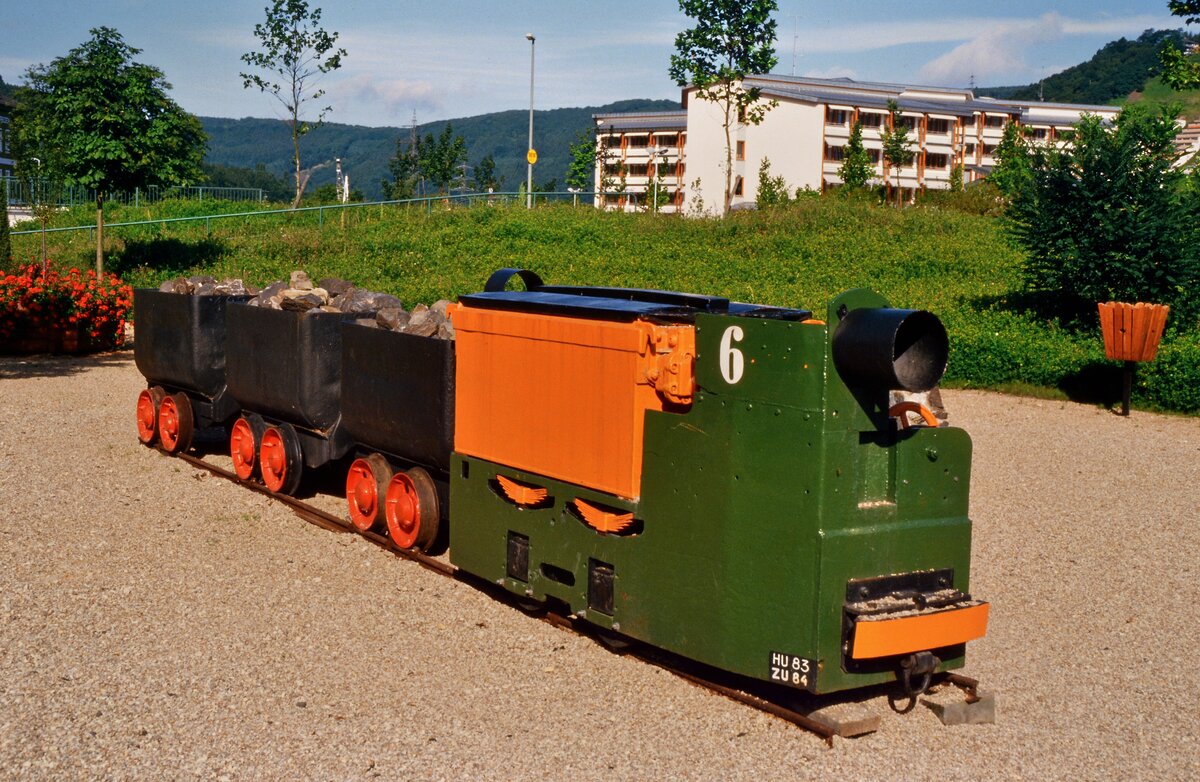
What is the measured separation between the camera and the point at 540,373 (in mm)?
7562

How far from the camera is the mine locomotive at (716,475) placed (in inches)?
233

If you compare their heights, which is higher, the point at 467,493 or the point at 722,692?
the point at 467,493

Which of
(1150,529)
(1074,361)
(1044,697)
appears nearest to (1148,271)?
(1074,361)

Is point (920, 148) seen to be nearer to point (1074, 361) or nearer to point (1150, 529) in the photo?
point (1074, 361)

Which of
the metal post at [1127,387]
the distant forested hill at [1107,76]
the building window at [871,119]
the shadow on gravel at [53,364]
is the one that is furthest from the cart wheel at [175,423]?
the distant forested hill at [1107,76]

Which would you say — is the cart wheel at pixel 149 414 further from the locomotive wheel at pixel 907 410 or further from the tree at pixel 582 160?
the tree at pixel 582 160

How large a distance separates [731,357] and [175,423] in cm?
933

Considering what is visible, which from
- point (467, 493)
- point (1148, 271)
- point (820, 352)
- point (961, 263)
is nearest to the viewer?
point (820, 352)

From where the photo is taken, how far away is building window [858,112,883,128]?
73.4m

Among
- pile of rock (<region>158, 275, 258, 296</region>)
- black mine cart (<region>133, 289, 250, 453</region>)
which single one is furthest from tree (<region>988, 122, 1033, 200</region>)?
black mine cart (<region>133, 289, 250, 453</region>)

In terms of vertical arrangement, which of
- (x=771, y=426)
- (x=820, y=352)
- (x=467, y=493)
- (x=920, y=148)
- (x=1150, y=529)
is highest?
(x=920, y=148)

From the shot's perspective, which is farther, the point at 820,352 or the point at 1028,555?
the point at 1028,555

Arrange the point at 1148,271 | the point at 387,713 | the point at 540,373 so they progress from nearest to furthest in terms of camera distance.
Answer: the point at 387,713
the point at 540,373
the point at 1148,271

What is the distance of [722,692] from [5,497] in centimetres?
798
